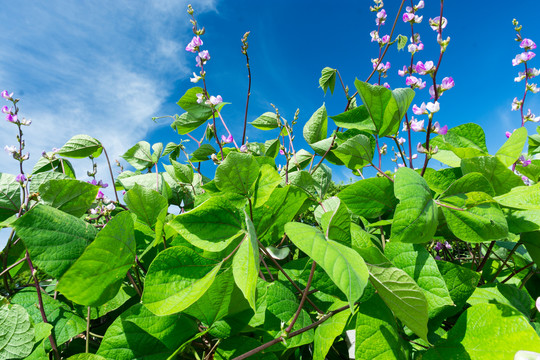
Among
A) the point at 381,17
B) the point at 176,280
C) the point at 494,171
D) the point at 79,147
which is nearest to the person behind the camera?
the point at 176,280

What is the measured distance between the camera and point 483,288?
733 millimetres

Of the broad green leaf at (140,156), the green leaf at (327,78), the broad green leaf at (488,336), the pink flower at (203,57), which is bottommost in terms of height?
the broad green leaf at (488,336)

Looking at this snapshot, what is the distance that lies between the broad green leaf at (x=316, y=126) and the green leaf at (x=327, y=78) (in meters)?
0.37

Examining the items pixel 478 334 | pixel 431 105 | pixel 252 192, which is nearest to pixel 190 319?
pixel 252 192

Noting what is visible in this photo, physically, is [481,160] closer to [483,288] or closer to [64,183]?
[483,288]

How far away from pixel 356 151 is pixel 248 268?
542 mm

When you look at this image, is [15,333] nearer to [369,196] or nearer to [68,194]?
[68,194]

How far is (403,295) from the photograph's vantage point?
508mm

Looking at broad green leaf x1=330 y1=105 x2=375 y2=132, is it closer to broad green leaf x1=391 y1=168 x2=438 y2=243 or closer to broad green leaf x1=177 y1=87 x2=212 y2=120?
broad green leaf x1=391 y1=168 x2=438 y2=243

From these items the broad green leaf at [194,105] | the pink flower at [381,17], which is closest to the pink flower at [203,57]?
the broad green leaf at [194,105]

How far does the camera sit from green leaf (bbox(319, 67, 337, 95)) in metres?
1.51

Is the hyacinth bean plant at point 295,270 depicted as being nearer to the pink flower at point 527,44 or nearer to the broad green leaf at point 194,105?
the broad green leaf at point 194,105

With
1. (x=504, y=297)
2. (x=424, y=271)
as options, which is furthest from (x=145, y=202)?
(x=504, y=297)

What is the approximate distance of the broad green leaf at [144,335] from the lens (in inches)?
23.7
